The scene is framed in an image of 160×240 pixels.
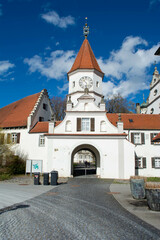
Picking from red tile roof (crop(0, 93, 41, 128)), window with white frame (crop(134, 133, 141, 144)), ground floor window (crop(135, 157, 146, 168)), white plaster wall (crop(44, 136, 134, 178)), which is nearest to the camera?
white plaster wall (crop(44, 136, 134, 178))

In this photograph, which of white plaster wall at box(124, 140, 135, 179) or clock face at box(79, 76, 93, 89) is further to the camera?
clock face at box(79, 76, 93, 89)

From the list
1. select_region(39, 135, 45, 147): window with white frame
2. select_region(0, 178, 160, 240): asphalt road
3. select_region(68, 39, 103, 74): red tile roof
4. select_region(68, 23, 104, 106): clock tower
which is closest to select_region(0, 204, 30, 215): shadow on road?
select_region(0, 178, 160, 240): asphalt road

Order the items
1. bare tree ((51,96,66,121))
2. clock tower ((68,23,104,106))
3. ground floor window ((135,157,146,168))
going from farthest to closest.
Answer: bare tree ((51,96,66,121)) → clock tower ((68,23,104,106)) → ground floor window ((135,157,146,168))

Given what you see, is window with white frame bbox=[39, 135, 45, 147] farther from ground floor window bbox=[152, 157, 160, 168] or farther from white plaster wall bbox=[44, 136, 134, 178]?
ground floor window bbox=[152, 157, 160, 168]

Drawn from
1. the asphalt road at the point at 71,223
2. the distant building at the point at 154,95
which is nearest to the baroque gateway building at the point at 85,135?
the distant building at the point at 154,95

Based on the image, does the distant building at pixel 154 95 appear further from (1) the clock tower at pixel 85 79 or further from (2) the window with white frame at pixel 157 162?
(2) the window with white frame at pixel 157 162

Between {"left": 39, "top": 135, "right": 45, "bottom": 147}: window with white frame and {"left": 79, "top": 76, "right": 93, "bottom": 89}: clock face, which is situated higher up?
{"left": 79, "top": 76, "right": 93, "bottom": 89}: clock face

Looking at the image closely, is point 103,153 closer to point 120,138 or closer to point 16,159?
point 120,138

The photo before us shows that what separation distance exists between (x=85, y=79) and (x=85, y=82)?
1.58ft

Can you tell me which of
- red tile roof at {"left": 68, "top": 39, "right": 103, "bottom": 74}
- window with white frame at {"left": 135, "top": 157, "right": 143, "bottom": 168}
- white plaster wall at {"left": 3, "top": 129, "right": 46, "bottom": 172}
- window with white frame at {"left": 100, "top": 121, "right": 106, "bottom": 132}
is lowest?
window with white frame at {"left": 135, "top": 157, "right": 143, "bottom": 168}

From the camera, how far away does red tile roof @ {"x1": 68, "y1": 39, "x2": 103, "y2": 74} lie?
29.6 metres

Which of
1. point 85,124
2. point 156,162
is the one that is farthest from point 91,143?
point 156,162

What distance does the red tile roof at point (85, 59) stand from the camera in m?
29.6

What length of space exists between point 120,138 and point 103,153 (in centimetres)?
248
